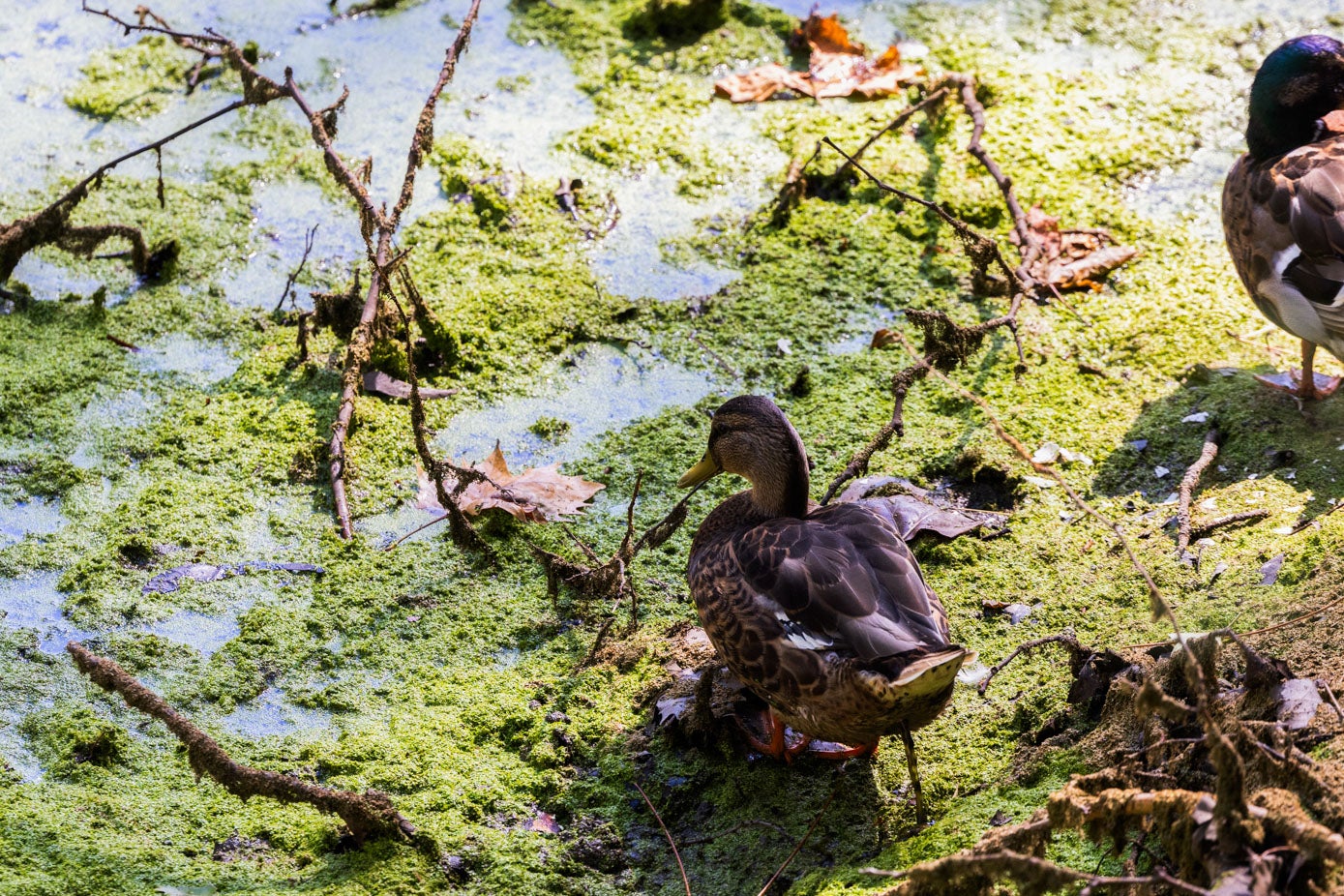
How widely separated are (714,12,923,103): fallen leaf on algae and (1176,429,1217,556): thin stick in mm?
2656

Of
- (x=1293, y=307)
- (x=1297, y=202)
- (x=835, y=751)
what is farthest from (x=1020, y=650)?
(x=1297, y=202)

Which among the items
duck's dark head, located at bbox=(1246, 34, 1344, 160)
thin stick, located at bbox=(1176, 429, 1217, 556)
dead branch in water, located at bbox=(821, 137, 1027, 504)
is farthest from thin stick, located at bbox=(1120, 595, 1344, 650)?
duck's dark head, located at bbox=(1246, 34, 1344, 160)

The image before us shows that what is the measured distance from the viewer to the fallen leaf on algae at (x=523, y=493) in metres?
3.86

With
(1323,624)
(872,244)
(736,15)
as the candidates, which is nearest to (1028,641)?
(1323,624)

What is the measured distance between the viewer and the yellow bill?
375 centimetres

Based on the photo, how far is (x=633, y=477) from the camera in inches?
161

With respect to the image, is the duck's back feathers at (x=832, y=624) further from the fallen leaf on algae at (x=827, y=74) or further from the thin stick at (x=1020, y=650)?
the fallen leaf on algae at (x=827, y=74)

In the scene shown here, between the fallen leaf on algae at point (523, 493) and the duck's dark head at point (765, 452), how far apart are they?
561 millimetres

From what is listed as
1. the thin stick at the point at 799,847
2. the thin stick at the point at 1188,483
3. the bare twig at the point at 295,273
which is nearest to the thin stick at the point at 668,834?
the thin stick at the point at 799,847

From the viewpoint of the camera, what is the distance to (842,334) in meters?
4.69

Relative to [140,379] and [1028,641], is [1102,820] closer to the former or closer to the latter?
[1028,641]

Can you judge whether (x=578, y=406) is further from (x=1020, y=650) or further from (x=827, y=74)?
(x=827, y=74)

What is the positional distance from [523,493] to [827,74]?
10.4 ft

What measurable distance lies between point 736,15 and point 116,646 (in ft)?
15.1
